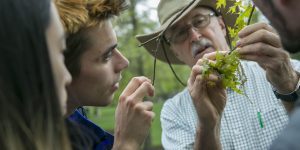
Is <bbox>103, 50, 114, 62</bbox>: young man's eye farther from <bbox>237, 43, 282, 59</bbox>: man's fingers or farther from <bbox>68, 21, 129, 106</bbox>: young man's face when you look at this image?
<bbox>237, 43, 282, 59</bbox>: man's fingers

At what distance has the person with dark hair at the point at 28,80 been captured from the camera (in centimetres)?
154

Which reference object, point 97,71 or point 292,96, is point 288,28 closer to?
point 97,71

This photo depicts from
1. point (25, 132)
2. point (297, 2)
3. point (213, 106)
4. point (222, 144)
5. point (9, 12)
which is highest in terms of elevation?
point (9, 12)

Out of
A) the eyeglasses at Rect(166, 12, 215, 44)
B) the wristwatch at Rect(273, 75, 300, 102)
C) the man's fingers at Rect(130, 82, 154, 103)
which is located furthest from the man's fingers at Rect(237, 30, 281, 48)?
the eyeglasses at Rect(166, 12, 215, 44)

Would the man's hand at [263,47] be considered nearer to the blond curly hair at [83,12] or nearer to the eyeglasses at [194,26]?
the blond curly hair at [83,12]

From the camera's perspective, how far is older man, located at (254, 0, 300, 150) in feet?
4.04

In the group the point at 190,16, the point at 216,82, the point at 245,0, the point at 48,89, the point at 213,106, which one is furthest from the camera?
the point at 190,16

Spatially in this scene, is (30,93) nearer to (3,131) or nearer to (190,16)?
(3,131)

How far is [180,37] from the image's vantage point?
13.1 feet

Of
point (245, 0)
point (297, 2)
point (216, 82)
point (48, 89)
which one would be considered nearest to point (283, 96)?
point (216, 82)

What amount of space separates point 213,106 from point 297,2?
1919 mm

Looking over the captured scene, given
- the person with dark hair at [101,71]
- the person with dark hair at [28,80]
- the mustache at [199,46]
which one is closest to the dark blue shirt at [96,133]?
the person with dark hair at [101,71]

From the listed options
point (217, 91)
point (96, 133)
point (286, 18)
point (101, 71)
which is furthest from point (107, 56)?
point (286, 18)

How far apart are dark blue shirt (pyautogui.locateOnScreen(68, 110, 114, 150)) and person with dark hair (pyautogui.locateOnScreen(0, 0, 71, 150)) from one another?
1.38 m
